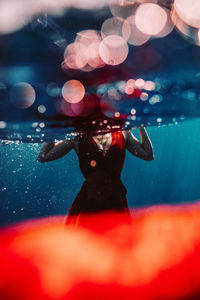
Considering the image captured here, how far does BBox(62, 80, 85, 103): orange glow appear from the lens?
842 mm

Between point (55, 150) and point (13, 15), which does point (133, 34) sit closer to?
point (13, 15)

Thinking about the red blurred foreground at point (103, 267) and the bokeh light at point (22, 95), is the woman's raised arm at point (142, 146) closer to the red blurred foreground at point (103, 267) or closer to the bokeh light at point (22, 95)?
the red blurred foreground at point (103, 267)

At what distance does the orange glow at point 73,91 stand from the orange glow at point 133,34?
280 mm

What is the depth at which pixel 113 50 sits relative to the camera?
67 cm

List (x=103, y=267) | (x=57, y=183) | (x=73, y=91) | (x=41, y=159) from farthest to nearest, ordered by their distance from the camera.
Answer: (x=57, y=183) < (x=41, y=159) < (x=103, y=267) < (x=73, y=91)

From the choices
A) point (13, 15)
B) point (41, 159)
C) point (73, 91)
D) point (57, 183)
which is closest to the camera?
point (13, 15)

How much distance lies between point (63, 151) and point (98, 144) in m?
0.40

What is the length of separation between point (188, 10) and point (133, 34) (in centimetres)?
16

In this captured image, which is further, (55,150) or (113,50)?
(55,150)

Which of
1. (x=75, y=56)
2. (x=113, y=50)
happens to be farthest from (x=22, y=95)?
(x=113, y=50)

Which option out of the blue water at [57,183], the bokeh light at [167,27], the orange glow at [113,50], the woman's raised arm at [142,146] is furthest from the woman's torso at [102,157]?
the blue water at [57,183]

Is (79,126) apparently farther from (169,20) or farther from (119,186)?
(169,20)

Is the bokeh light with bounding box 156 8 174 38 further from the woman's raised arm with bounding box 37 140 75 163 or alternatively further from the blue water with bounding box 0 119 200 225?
the blue water with bounding box 0 119 200 225

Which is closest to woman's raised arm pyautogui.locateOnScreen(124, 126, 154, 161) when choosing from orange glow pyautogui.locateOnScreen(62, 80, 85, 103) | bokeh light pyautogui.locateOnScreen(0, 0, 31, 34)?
orange glow pyautogui.locateOnScreen(62, 80, 85, 103)
